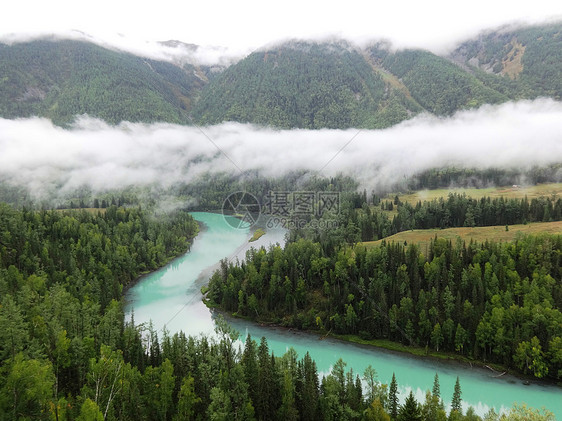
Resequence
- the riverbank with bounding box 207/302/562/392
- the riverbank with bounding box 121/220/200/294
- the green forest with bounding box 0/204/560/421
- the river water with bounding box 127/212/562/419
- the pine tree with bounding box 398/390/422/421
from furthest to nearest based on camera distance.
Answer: the riverbank with bounding box 121/220/200/294 → the riverbank with bounding box 207/302/562/392 → the river water with bounding box 127/212/562/419 → the pine tree with bounding box 398/390/422/421 → the green forest with bounding box 0/204/560/421

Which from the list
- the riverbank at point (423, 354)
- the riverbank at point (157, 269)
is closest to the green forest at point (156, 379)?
the riverbank at point (423, 354)

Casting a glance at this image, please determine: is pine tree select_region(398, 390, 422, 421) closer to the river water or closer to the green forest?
the green forest

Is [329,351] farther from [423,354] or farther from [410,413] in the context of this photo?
[410,413]

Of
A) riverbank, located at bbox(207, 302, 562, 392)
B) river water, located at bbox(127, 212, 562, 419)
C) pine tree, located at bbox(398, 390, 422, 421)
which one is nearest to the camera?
pine tree, located at bbox(398, 390, 422, 421)

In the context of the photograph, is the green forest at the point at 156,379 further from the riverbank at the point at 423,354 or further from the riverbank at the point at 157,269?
the riverbank at the point at 157,269

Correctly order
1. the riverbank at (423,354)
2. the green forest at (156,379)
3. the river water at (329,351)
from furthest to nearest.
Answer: the riverbank at (423,354)
the river water at (329,351)
the green forest at (156,379)

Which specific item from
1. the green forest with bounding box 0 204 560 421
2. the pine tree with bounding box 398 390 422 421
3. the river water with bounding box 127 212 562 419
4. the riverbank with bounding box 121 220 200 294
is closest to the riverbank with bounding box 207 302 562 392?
the river water with bounding box 127 212 562 419

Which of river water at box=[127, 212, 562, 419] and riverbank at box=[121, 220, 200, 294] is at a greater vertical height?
riverbank at box=[121, 220, 200, 294]

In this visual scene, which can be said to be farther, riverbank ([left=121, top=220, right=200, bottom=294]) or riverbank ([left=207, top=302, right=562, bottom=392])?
riverbank ([left=121, top=220, right=200, bottom=294])

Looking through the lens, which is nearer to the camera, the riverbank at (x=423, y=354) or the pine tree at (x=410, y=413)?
the pine tree at (x=410, y=413)
